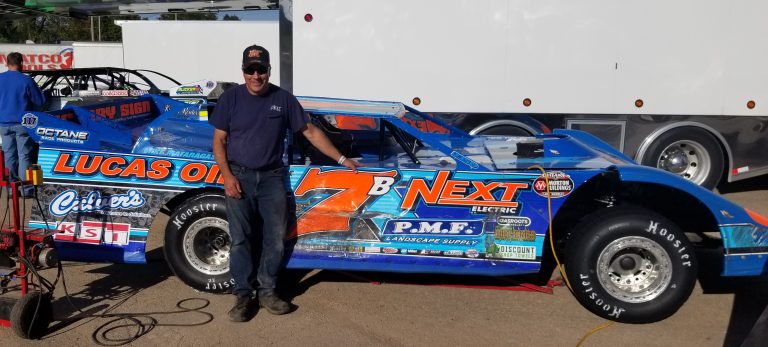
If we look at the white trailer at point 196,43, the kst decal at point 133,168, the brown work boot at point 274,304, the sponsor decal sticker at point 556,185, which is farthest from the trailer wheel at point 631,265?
the white trailer at point 196,43

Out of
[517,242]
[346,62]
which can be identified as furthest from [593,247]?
[346,62]

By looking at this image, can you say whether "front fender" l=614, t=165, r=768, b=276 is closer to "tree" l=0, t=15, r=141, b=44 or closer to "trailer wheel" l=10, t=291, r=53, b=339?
"trailer wheel" l=10, t=291, r=53, b=339

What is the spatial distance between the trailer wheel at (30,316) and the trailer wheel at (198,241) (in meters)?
0.94

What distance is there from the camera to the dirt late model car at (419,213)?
446 centimetres

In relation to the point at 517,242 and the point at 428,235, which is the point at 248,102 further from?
the point at 517,242

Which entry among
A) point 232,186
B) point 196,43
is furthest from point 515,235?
point 196,43

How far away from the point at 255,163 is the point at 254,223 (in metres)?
0.49

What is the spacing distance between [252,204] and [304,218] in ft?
1.30

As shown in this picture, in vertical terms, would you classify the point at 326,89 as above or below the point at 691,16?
below

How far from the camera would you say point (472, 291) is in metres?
5.03

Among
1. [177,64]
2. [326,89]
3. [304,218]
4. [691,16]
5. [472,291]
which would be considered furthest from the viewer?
[177,64]

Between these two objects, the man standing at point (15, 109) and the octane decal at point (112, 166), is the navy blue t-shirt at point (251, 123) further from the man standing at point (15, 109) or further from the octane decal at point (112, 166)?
the man standing at point (15, 109)

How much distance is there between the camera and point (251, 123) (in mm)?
4328

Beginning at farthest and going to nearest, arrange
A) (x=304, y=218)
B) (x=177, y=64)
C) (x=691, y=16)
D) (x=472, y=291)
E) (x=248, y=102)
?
(x=177, y=64), (x=691, y=16), (x=472, y=291), (x=304, y=218), (x=248, y=102)
